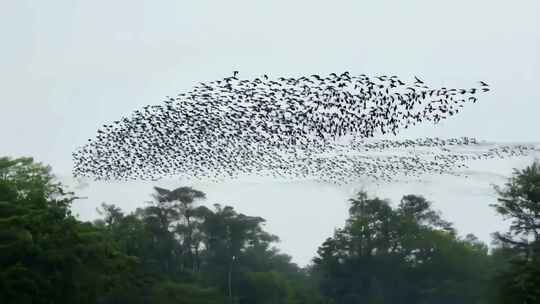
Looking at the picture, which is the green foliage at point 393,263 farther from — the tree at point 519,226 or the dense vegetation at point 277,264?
the tree at point 519,226

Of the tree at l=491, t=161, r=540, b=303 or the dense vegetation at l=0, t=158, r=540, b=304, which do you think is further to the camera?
the dense vegetation at l=0, t=158, r=540, b=304

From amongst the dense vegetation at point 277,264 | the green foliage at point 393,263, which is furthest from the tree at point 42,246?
the green foliage at point 393,263

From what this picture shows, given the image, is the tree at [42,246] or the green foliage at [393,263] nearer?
the tree at [42,246]

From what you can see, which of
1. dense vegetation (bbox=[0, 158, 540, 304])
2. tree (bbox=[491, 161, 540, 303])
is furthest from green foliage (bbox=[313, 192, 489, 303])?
tree (bbox=[491, 161, 540, 303])

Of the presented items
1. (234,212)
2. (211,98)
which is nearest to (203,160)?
(211,98)

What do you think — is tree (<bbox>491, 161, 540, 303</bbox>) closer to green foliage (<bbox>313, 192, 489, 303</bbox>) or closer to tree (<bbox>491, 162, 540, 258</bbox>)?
tree (<bbox>491, 162, 540, 258</bbox>)

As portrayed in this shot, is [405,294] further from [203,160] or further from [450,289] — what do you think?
[203,160]

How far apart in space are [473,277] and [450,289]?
5.55 m

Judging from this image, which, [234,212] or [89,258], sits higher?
[234,212]

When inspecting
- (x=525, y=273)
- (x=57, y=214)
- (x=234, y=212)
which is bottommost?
(x=525, y=273)

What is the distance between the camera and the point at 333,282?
94.7 metres

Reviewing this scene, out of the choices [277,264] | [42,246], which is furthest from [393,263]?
[42,246]

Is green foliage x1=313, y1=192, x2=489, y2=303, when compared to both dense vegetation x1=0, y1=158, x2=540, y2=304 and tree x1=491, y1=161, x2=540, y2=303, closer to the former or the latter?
dense vegetation x1=0, y1=158, x2=540, y2=304

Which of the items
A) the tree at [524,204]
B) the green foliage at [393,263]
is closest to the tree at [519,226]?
the tree at [524,204]
